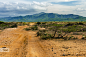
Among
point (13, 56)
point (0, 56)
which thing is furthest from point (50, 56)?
point (0, 56)

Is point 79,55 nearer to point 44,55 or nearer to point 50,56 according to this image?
point 50,56

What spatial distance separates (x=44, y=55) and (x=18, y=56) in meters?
2.57

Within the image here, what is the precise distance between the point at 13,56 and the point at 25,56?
1214 mm

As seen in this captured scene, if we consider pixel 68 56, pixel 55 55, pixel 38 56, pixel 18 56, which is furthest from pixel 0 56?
pixel 68 56

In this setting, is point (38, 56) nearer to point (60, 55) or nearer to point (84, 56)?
point (60, 55)

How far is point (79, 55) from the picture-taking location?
23.4ft

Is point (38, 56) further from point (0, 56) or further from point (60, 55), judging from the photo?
point (0, 56)

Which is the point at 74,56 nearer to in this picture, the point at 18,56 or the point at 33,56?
the point at 33,56

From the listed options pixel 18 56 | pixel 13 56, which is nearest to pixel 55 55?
pixel 18 56

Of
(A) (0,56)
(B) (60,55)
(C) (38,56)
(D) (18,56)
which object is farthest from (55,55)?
(A) (0,56)

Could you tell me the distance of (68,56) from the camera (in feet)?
22.8

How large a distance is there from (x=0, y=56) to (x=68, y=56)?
6.67 meters

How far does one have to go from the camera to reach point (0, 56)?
701 centimetres

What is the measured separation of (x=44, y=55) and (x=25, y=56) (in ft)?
6.17
